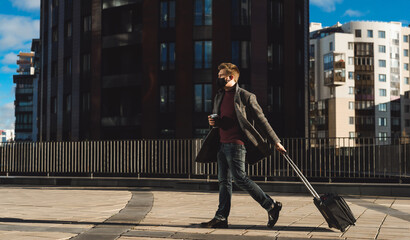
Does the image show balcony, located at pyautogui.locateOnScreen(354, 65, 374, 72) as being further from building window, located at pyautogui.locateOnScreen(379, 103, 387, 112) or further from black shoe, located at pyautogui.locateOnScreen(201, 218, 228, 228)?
black shoe, located at pyautogui.locateOnScreen(201, 218, 228, 228)

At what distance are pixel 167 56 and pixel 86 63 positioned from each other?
7127mm

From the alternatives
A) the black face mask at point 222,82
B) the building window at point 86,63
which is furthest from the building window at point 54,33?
the black face mask at point 222,82

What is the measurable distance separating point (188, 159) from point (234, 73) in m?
8.24

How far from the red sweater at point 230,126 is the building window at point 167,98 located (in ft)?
85.8

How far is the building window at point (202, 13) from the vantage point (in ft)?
104

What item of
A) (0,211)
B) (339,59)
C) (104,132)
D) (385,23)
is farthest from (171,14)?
(385,23)

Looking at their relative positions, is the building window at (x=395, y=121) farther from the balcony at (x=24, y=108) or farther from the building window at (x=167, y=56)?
the balcony at (x=24, y=108)

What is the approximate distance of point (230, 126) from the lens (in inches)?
226

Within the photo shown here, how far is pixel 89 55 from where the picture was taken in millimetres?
35531

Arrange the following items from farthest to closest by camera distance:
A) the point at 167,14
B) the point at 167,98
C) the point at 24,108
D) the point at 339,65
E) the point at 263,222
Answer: the point at 24,108 → the point at 339,65 → the point at 167,14 → the point at 167,98 → the point at 263,222

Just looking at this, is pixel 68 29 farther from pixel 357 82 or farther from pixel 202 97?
pixel 357 82

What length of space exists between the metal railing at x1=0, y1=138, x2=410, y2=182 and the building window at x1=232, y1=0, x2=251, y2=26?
18853mm

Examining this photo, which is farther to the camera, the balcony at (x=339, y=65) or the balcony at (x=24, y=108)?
the balcony at (x=24, y=108)

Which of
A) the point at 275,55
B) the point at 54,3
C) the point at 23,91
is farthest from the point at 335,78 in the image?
the point at 23,91
